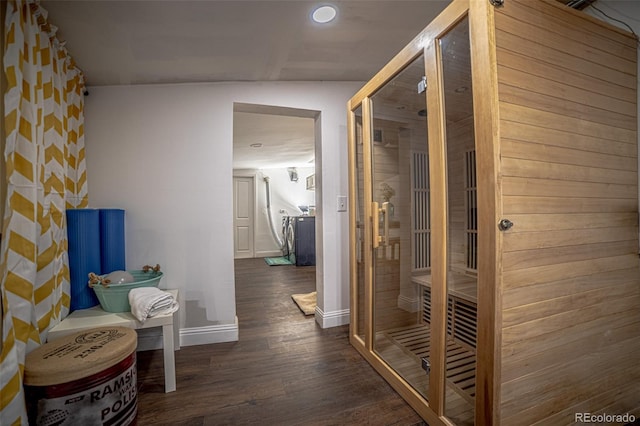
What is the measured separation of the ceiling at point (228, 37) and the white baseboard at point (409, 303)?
6.10ft

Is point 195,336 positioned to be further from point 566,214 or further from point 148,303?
point 566,214

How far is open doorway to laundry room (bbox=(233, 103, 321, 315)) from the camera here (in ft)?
15.1

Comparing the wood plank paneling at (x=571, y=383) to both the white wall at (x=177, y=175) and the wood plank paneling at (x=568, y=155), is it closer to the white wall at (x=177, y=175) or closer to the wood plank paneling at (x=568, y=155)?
the wood plank paneling at (x=568, y=155)

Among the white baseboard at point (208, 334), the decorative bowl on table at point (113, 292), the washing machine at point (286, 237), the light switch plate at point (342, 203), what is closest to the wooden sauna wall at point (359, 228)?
the light switch plate at point (342, 203)

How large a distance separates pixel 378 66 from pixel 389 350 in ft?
7.12

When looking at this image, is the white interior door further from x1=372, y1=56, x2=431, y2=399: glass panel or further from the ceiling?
x1=372, y1=56, x2=431, y2=399: glass panel

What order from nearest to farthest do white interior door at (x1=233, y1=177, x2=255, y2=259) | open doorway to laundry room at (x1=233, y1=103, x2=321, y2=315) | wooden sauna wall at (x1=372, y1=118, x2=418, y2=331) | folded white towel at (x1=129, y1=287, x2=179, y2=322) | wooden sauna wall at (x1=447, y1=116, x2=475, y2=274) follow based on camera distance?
wooden sauna wall at (x1=447, y1=116, x2=475, y2=274) → folded white towel at (x1=129, y1=287, x2=179, y2=322) → wooden sauna wall at (x1=372, y1=118, x2=418, y2=331) → open doorway to laundry room at (x1=233, y1=103, x2=321, y2=315) → white interior door at (x1=233, y1=177, x2=255, y2=259)

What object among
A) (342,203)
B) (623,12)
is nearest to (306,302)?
(342,203)

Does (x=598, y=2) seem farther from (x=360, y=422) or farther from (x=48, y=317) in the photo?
(x=48, y=317)

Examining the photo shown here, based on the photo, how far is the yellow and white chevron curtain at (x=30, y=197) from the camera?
1128mm

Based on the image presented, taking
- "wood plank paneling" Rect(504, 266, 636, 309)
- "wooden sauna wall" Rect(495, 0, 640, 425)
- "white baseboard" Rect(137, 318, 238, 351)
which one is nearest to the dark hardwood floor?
"white baseboard" Rect(137, 318, 238, 351)

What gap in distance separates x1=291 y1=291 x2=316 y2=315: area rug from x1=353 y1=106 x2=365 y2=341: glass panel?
828 millimetres

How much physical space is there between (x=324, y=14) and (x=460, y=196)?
4.12 ft

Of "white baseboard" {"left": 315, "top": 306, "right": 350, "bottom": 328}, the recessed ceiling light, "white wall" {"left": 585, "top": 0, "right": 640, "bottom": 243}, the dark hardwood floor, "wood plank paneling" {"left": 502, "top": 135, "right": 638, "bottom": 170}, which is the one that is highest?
the recessed ceiling light
